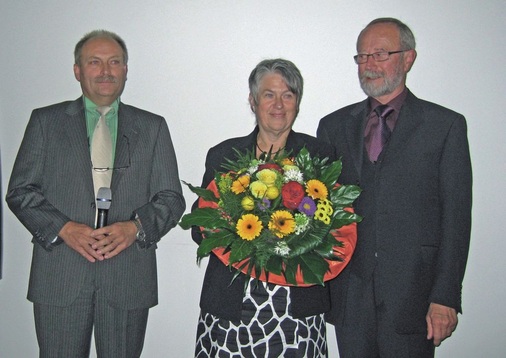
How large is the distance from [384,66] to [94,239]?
1.54m

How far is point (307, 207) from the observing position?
1788 mm

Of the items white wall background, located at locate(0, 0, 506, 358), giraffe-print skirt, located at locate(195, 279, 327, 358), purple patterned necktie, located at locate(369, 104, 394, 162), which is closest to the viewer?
giraffe-print skirt, located at locate(195, 279, 327, 358)

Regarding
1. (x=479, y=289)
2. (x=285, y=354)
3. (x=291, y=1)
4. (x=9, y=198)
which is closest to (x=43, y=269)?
(x=9, y=198)

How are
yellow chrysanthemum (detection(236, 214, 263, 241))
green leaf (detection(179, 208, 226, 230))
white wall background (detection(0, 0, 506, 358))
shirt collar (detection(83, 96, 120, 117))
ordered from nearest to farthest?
yellow chrysanthemum (detection(236, 214, 263, 241))
green leaf (detection(179, 208, 226, 230))
shirt collar (detection(83, 96, 120, 117))
white wall background (detection(0, 0, 506, 358))

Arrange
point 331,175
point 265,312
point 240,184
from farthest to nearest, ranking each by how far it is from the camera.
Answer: point 265,312
point 331,175
point 240,184

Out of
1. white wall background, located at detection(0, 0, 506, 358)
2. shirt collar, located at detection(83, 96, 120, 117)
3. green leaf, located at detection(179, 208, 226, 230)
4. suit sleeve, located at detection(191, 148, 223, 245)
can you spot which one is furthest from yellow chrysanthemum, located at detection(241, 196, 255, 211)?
white wall background, located at detection(0, 0, 506, 358)

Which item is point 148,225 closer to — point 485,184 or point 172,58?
point 172,58

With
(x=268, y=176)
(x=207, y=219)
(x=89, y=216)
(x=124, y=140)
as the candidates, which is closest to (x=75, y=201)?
(x=89, y=216)

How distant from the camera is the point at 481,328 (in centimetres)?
312

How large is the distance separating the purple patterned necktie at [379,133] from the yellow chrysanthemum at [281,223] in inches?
27.2

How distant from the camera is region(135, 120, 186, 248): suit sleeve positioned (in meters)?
2.43

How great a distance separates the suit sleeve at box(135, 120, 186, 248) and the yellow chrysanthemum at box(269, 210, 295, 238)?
32.7 inches

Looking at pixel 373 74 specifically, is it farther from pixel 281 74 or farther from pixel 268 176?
pixel 268 176

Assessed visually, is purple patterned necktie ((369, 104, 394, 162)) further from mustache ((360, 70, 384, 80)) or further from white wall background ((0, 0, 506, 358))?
white wall background ((0, 0, 506, 358))
